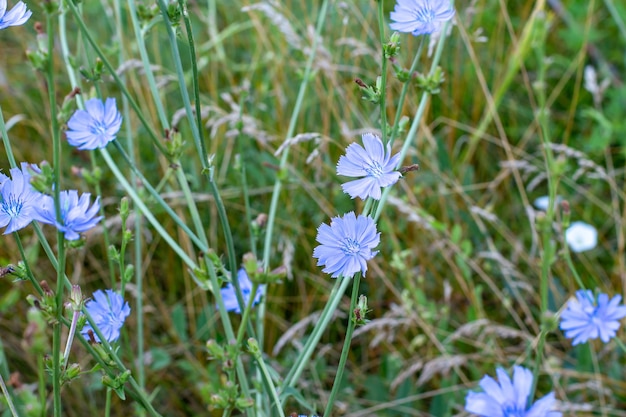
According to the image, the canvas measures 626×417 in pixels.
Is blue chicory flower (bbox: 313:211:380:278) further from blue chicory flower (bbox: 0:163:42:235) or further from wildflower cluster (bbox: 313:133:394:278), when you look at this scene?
blue chicory flower (bbox: 0:163:42:235)

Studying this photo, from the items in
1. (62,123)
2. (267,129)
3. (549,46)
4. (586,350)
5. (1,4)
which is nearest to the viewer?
(62,123)

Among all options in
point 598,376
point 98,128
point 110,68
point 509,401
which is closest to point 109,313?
point 98,128

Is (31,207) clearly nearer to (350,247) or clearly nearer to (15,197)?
(15,197)

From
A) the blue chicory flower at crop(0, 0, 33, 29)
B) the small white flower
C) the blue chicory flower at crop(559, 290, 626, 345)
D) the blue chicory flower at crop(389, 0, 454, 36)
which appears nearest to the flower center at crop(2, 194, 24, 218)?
the blue chicory flower at crop(0, 0, 33, 29)

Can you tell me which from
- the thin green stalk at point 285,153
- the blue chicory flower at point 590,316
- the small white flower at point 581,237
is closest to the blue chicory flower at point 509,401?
the blue chicory flower at point 590,316

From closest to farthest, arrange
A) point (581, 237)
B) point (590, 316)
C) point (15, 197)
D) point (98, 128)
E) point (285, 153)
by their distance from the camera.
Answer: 1. point (15, 197)
2. point (98, 128)
3. point (590, 316)
4. point (285, 153)
5. point (581, 237)

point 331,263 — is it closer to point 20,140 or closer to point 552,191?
point 552,191

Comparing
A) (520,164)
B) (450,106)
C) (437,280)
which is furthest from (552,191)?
(450,106)
